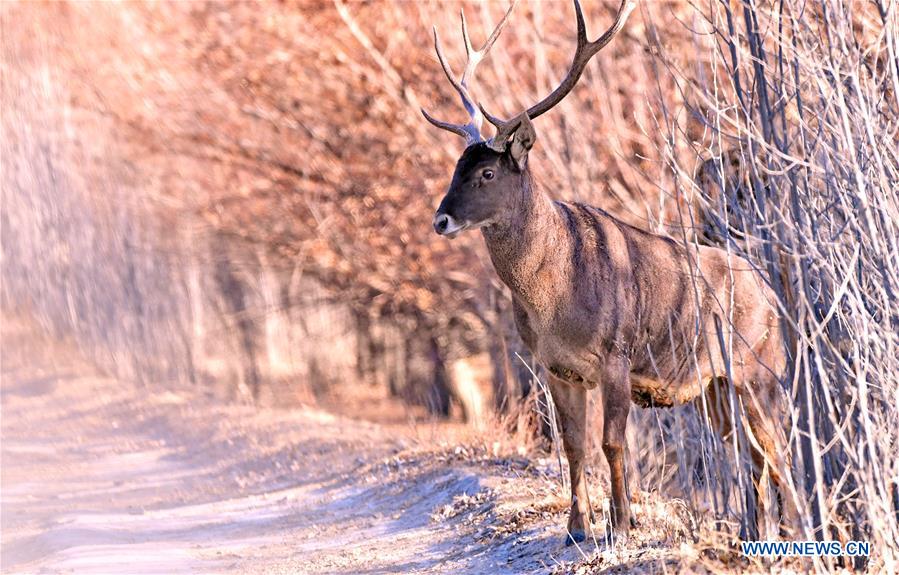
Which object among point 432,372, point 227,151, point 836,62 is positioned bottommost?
point 432,372

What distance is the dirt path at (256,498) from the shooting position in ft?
26.2

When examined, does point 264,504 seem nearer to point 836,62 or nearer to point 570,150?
point 570,150

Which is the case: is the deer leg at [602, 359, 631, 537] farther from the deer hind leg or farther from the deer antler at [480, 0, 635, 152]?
the deer antler at [480, 0, 635, 152]

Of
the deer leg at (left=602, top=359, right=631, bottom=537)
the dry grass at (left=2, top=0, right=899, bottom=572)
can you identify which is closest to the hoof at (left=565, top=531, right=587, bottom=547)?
the deer leg at (left=602, top=359, right=631, bottom=537)

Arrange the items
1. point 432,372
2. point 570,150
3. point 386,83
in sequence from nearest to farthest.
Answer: point 570,150, point 386,83, point 432,372

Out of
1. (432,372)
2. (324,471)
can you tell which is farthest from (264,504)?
(432,372)

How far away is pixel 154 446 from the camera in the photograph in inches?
549

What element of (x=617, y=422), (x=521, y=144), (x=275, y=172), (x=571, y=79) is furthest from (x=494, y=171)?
(x=275, y=172)

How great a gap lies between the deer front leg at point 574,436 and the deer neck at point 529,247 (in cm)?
51

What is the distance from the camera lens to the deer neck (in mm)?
7242

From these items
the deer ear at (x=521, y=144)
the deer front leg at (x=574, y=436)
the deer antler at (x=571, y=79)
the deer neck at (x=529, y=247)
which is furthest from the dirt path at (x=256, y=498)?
the deer antler at (x=571, y=79)

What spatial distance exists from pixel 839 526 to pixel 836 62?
1.91 m

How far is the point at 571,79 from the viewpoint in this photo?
749cm

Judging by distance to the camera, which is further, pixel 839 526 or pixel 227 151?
pixel 227 151
